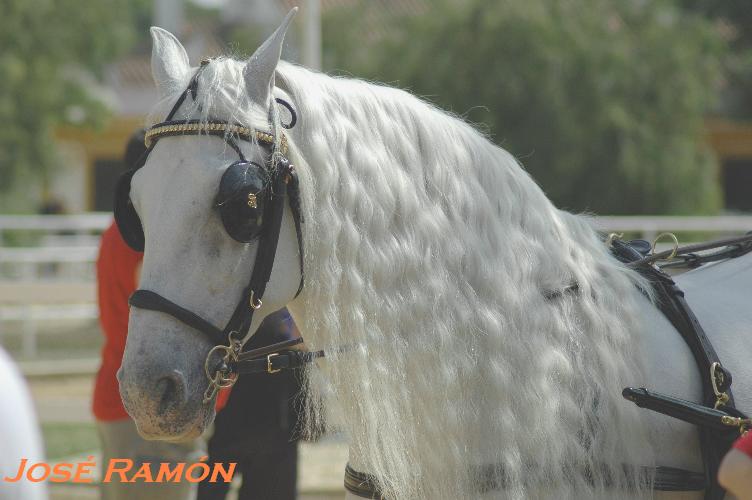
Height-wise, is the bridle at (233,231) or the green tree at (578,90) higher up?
the green tree at (578,90)

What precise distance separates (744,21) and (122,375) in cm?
1636

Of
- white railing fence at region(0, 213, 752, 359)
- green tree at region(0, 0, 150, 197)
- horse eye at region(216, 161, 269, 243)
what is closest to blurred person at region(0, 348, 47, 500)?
horse eye at region(216, 161, 269, 243)

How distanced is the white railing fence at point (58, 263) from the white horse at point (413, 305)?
15.1ft

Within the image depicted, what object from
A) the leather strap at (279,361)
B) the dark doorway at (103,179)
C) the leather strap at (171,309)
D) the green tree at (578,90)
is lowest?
the leather strap at (279,361)

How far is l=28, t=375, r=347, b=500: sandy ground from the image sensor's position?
18.7ft

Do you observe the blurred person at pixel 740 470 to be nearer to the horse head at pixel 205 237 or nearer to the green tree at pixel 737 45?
the horse head at pixel 205 237

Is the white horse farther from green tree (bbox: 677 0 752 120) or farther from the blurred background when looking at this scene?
green tree (bbox: 677 0 752 120)

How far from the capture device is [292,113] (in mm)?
2340

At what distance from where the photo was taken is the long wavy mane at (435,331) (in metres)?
2.31

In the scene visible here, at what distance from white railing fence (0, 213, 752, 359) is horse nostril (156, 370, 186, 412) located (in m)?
5.20

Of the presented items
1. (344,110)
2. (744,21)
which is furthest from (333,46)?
(344,110)

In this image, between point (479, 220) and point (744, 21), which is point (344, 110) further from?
point (744, 21)

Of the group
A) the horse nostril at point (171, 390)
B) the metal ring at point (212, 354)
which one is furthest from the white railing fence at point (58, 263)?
the horse nostril at point (171, 390)

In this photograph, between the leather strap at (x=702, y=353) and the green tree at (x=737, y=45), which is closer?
the leather strap at (x=702, y=353)
